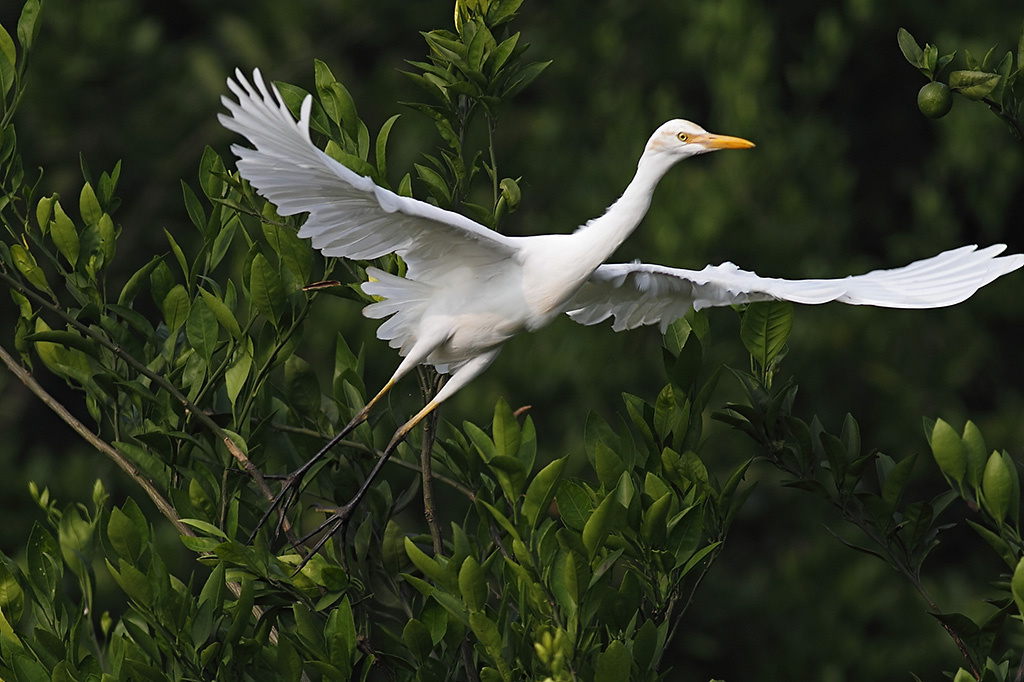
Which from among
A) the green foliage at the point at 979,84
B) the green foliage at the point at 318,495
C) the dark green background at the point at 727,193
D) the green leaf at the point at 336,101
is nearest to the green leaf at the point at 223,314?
the green foliage at the point at 318,495

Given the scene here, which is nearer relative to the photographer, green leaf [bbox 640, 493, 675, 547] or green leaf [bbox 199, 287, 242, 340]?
green leaf [bbox 640, 493, 675, 547]

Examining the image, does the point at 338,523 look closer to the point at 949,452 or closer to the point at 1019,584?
the point at 949,452

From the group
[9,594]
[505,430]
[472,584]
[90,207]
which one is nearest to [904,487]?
[505,430]

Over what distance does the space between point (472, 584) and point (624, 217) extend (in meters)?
0.90

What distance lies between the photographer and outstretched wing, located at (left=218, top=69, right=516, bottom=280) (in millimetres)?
2178

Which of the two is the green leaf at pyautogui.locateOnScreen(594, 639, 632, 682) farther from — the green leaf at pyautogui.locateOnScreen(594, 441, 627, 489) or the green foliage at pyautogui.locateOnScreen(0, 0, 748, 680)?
the green leaf at pyautogui.locateOnScreen(594, 441, 627, 489)

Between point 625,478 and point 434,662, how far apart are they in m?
0.44

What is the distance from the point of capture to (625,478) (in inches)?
85.6

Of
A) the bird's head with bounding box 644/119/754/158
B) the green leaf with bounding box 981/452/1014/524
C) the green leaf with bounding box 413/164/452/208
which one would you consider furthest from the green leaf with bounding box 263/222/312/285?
the green leaf with bounding box 981/452/1014/524

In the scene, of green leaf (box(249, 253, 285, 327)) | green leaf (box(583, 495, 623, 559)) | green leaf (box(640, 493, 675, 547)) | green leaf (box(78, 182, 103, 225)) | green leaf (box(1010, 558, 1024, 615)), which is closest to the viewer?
green leaf (box(1010, 558, 1024, 615))

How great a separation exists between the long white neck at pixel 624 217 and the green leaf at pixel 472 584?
783 mm

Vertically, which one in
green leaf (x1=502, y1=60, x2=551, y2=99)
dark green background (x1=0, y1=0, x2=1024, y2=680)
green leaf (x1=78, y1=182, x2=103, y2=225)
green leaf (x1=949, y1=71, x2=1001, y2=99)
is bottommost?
dark green background (x1=0, y1=0, x2=1024, y2=680)

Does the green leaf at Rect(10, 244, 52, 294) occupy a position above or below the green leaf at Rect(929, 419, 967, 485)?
above

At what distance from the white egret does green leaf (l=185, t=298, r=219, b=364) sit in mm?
271
